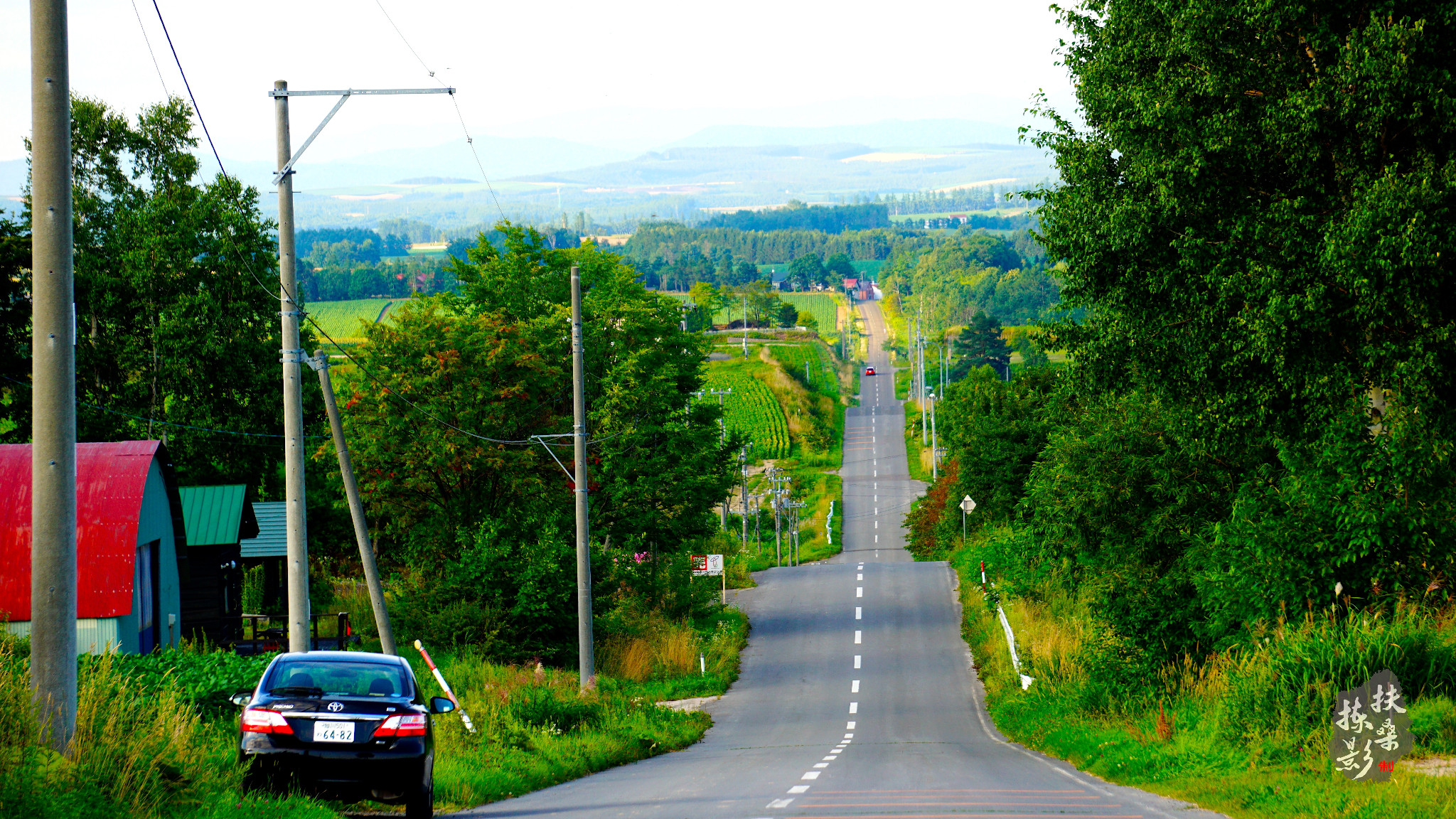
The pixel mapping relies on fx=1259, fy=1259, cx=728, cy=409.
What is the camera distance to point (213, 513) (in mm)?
30375

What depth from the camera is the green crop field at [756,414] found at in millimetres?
110562

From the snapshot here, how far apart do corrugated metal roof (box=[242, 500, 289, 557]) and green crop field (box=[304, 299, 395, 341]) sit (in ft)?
349

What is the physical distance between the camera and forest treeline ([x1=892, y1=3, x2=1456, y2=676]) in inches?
653

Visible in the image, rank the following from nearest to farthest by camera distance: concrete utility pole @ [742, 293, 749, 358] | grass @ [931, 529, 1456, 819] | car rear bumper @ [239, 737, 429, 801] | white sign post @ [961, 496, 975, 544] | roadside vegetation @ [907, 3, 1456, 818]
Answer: car rear bumper @ [239, 737, 429, 801] → grass @ [931, 529, 1456, 819] → roadside vegetation @ [907, 3, 1456, 818] → white sign post @ [961, 496, 975, 544] → concrete utility pole @ [742, 293, 749, 358]

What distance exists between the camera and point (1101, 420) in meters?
26.0

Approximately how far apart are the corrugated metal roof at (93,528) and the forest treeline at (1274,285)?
16608 millimetres

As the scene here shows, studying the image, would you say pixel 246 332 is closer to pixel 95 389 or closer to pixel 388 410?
pixel 95 389

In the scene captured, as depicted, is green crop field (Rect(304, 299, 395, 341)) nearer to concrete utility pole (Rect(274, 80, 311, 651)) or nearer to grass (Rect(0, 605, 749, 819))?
grass (Rect(0, 605, 749, 819))

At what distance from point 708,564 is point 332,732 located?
30.7 meters

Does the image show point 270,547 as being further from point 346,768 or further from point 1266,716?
point 1266,716

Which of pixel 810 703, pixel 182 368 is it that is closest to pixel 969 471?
pixel 810 703

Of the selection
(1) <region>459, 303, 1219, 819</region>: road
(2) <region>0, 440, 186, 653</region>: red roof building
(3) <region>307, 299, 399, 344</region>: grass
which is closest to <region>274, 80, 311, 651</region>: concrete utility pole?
(1) <region>459, 303, 1219, 819</region>: road

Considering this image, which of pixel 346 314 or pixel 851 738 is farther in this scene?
pixel 346 314

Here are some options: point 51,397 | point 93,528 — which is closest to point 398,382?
point 93,528
